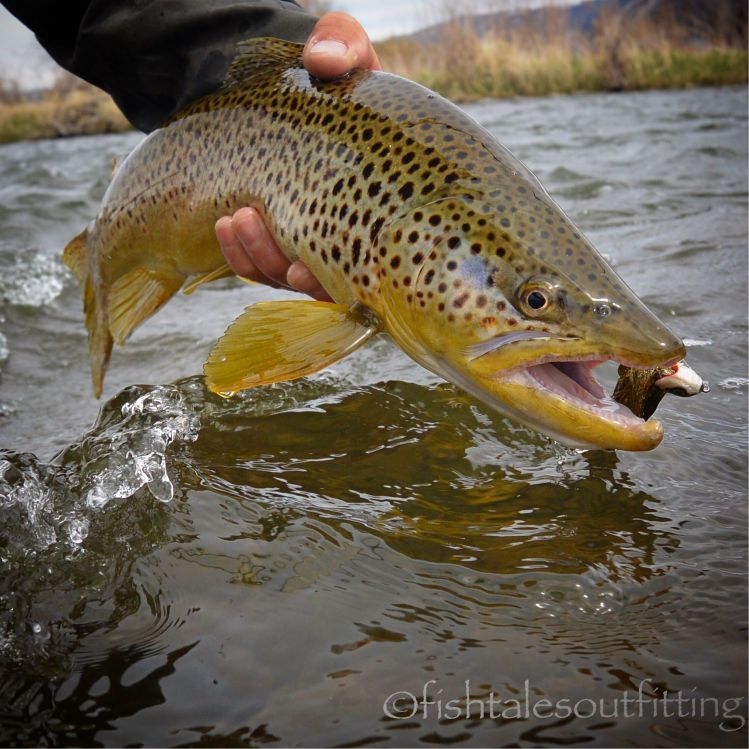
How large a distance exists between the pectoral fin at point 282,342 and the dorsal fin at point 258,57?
110 cm

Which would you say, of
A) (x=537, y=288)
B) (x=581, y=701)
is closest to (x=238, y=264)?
(x=537, y=288)

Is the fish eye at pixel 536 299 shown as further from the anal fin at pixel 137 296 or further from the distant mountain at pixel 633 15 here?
the distant mountain at pixel 633 15

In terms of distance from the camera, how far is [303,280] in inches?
110

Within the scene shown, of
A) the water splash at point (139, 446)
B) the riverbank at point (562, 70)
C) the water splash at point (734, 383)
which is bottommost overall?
the water splash at point (734, 383)

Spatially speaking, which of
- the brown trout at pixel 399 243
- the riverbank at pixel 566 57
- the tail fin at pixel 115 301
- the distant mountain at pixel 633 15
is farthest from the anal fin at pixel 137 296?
the distant mountain at pixel 633 15

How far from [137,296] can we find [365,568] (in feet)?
6.41

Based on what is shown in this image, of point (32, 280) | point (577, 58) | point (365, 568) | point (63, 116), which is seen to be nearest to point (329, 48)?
point (365, 568)

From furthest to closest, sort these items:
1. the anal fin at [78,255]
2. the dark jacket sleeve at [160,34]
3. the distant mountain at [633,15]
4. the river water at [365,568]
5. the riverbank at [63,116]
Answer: the riverbank at [63,116]
the distant mountain at [633,15]
the anal fin at [78,255]
the dark jacket sleeve at [160,34]
the river water at [365,568]

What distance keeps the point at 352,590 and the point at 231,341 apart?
89 cm

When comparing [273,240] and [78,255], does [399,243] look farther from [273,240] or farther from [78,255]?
[78,255]

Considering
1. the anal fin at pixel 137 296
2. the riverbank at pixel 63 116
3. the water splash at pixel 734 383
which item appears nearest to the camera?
the water splash at pixel 734 383

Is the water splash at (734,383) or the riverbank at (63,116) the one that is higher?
the riverbank at (63,116)

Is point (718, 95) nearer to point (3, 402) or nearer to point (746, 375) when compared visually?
point (746, 375)

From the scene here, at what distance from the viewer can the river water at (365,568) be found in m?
1.71
